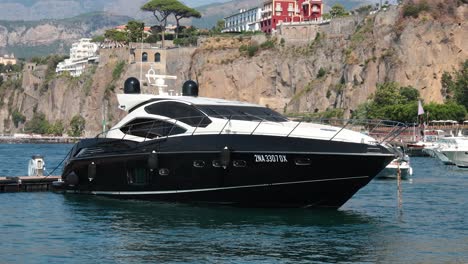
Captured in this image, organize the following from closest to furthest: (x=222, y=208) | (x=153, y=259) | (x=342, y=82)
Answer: (x=153, y=259)
(x=222, y=208)
(x=342, y=82)

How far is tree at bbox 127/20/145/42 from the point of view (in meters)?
166

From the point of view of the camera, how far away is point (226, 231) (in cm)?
2956

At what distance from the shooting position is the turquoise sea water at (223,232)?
25.6 metres

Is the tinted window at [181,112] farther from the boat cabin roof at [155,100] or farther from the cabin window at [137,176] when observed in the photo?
the cabin window at [137,176]

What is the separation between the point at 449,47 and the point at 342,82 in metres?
16.2

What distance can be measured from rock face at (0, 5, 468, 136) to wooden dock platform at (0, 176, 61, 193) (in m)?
80.5

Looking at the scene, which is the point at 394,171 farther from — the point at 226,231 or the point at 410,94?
the point at 410,94

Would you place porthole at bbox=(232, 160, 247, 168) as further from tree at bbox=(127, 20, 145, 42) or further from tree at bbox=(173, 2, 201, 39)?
tree at bbox=(127, 20, 145, 42)

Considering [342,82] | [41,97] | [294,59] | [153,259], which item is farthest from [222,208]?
[41,97]

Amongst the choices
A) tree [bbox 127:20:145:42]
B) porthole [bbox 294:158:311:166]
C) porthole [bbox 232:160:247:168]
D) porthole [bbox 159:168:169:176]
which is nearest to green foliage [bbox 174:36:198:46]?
tree [bbox 127:20:145:42]

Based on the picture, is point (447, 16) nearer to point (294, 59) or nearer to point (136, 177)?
point (294, 59)

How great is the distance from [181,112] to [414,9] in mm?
89244

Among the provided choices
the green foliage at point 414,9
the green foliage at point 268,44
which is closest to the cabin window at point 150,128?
the green foliage at point 414,9

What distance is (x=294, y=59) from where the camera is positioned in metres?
137
